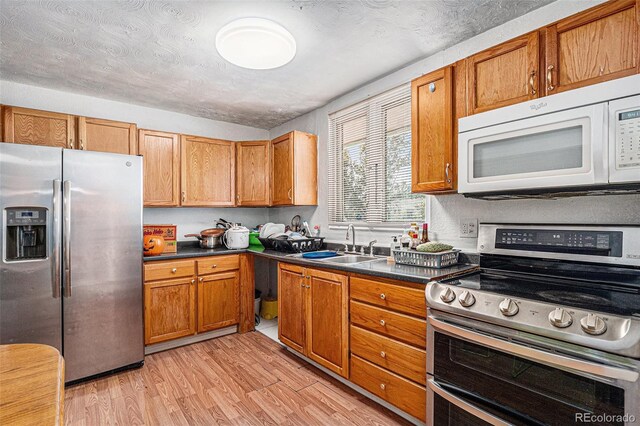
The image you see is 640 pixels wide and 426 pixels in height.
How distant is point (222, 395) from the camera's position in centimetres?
223

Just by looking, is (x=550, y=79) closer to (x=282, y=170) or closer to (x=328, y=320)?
(x=328, y=320)

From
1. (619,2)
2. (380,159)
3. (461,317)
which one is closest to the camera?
(619,2)

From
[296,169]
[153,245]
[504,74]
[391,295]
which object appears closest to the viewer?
[504,74]

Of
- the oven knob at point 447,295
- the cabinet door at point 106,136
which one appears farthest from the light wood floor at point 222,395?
the cabinet door at point 106,136

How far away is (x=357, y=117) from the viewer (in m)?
3.12

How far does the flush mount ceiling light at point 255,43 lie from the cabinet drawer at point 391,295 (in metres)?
1.59

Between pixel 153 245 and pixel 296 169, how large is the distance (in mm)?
1615

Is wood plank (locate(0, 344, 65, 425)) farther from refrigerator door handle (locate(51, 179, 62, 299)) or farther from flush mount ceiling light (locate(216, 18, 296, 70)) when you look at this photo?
flush mount ceiling light (locate(216, 18, 296, 70))

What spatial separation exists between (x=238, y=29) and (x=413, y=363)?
2.23 metres

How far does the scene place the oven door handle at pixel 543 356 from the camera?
1.08m

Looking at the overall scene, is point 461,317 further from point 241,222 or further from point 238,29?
point 241,222

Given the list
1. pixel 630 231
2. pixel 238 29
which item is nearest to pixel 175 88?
pixel 238 29

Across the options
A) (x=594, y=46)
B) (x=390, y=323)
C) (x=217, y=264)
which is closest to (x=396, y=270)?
(x=390, y=323)

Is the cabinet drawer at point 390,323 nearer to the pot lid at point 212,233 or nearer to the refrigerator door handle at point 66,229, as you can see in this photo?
the pot lid at point 212,233
